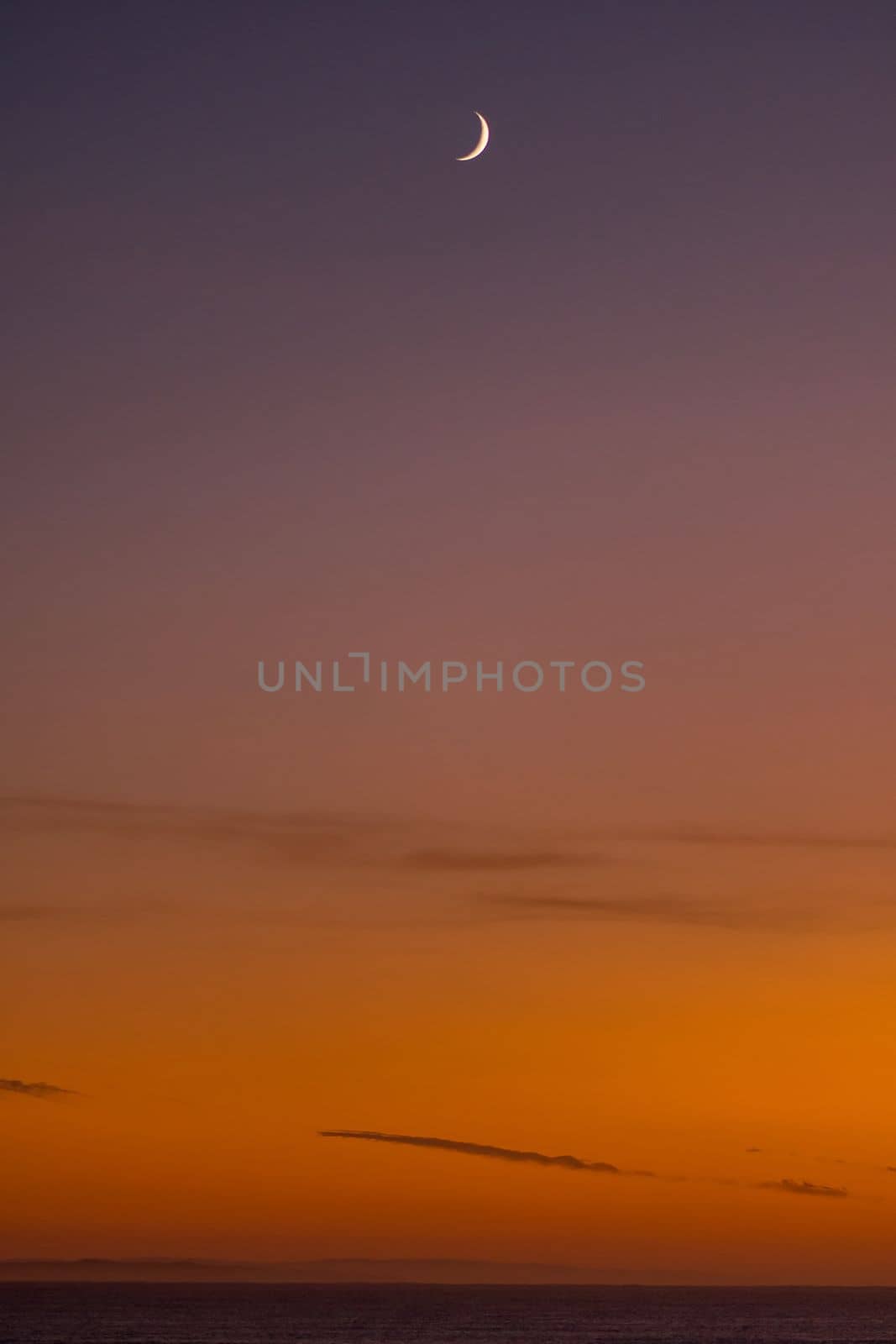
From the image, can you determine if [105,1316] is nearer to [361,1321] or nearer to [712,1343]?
[361,1321]

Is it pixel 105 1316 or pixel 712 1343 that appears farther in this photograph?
pixel 105 1316

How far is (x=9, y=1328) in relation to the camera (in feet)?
528

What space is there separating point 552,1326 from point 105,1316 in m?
52.2

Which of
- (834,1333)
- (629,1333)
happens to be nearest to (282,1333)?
(629,1333)

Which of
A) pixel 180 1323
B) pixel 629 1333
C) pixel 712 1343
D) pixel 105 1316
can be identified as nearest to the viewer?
pixel 712 1343

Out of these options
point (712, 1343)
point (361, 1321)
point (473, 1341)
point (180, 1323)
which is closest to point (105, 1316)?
point (180, 1323)

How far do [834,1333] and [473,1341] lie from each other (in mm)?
42021

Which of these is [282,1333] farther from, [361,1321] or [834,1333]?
[834,1333]

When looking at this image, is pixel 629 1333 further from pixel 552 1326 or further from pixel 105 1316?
pixel 105 1316

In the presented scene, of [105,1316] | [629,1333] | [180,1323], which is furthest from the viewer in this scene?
[105,1316]

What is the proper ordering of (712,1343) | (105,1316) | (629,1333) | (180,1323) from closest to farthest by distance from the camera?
1. (712,1343)
2. (629,1333)
3. (180,1323)
4. (105,1316)

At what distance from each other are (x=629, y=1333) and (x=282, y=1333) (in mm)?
36175

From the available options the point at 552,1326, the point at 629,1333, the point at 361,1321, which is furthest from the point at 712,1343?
the point at 361,1321

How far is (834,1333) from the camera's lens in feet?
572
